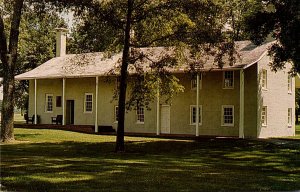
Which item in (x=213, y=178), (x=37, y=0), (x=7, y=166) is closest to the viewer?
(x=213, y=178)

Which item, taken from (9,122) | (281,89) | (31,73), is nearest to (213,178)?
(9,122)

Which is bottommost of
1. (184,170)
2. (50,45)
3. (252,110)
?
(184,170)

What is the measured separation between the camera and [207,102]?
108 feet

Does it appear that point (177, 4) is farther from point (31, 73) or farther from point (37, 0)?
point (31, 73)

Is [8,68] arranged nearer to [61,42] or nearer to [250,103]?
[250,103]

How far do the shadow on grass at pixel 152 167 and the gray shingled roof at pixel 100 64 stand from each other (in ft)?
18.4

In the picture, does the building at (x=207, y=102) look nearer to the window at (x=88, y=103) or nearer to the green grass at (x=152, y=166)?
the window at (x=88, y=103)

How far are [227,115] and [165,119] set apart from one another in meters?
4.79

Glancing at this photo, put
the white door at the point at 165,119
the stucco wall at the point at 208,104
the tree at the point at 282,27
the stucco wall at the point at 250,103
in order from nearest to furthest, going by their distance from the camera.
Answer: the tree at the point at 282,27, the stucco wall at the point at 250,103, the stucco wall at the point at 208,104, the white door at the point at 165,119

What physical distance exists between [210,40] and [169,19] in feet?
6.97

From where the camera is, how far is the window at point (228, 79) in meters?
32.3

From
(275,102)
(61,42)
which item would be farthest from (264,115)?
(61,42)

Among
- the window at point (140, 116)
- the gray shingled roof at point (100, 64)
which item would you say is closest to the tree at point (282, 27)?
the gray shingled roof at point (100, 64)

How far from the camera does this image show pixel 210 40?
2211cm
